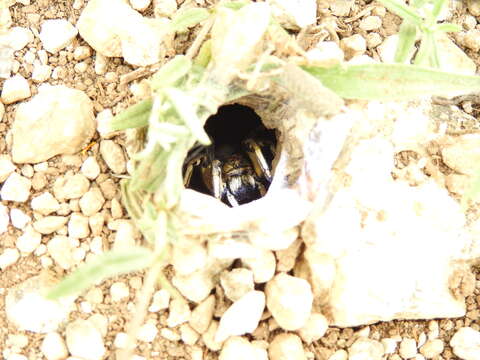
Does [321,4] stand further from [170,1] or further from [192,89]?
[192,89]

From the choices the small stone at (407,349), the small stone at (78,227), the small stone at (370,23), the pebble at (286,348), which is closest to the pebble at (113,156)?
the small stone at (78,227)

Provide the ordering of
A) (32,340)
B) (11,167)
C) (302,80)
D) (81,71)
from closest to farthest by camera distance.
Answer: (302,80)
(32,340)
(11,167)
(81,71)

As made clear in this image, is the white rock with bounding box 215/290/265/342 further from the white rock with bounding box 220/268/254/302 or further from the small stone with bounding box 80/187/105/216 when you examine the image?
the small stone with bounding box 80/187/105/216

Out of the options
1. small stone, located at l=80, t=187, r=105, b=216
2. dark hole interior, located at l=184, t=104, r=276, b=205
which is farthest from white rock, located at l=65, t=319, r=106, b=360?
dark hole interior, located at l=184, t=104, r=276, b=205

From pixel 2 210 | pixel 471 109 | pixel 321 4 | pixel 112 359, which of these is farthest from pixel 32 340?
pixel 471 109

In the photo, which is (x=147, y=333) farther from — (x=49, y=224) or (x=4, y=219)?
(x=4, y=219)

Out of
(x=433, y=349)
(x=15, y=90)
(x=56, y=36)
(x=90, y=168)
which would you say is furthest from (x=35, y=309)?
(x=433, y=349)

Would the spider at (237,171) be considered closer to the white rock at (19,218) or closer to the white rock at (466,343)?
the white rock at (19,218)

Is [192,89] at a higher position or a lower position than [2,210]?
higher
